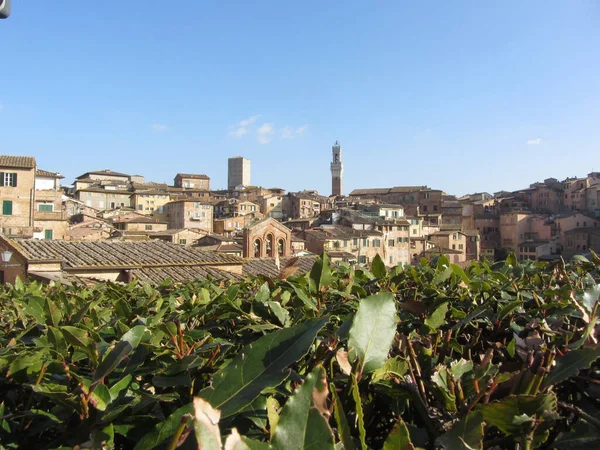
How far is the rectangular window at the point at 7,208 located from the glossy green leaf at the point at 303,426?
40.0 metres

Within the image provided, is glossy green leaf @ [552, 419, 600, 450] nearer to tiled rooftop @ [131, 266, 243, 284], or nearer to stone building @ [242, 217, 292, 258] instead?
tiled rooftop @ [131, 266, 243, 284]

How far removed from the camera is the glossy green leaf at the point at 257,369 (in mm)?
978

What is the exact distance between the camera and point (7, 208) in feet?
117

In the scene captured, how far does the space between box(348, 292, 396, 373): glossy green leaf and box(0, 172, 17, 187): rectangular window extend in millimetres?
40001

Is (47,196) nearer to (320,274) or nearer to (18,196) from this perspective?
(18,196)

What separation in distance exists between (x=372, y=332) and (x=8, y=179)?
4027 cm

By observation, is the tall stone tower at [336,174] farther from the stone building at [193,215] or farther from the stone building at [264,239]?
the stone building at [264,239]

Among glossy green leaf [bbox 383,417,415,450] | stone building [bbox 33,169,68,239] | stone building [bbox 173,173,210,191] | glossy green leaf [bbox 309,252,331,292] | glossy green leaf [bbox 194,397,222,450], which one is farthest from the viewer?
stone building [bbox 173,173,210,191]

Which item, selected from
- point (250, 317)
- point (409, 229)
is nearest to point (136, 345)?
point (250, 317)

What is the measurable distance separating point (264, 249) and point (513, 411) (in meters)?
28.7

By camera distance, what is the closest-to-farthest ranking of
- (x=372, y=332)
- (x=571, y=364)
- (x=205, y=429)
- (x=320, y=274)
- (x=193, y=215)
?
(x=205, y=429)
(x=571, y=364)
(x=372, y=332)
(x=320, y=274)
(x=193, y=215)

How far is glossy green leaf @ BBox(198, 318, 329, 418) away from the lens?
38.5 inches

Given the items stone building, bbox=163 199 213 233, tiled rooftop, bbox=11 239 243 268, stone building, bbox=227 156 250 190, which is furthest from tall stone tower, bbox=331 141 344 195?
tiled rooftop, bbox=11 239 243 268

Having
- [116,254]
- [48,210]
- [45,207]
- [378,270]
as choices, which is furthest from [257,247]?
[378,270]
